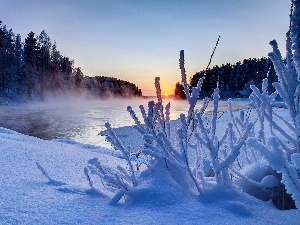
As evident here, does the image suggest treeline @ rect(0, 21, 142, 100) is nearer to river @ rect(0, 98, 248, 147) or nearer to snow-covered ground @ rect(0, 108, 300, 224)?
river @ rect(0, 98, 248, 147)

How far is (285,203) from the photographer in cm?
175

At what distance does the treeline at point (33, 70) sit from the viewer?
51.4 m

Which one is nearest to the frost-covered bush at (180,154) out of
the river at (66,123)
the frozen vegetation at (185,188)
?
the frozen vegetation at (185,188)

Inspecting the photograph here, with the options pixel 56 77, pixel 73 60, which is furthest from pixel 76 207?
pixel 73 60

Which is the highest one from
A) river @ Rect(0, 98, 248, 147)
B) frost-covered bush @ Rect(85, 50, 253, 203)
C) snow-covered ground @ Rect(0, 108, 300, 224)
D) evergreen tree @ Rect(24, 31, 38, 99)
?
evergreen tree @ Rect(24, 31, 38, 99)

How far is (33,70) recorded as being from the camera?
54969 millimetres

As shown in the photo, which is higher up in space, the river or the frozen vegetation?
the frozen vegetation

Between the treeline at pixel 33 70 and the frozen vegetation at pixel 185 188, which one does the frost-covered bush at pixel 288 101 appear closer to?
the frozen vegetation at pixel 185 188

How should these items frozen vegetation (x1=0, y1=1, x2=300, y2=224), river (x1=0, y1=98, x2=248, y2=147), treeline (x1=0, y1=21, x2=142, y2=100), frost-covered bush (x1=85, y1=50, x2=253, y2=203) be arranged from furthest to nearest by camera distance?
treeline (x1=0, y1=21, x2=142, y2=100) < river (x1=0, y1=98, x2=248, y2=147) < frost-covered bush (x1=85, y1=50, x2=253, y2=203) < frozen vegetation (x1=0, y1=1, x2=300, y2=224)

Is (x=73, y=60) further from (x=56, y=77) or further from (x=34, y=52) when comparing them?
(x=34, y=52)

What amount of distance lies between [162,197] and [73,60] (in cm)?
7223

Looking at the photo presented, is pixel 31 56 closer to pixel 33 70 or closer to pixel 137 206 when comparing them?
pixel 33 70

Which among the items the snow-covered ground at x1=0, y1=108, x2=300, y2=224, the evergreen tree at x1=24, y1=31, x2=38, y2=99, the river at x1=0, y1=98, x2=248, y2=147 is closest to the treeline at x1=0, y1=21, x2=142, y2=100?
the evergreen tree at x1=24, y1=31, x2=38, y2=99

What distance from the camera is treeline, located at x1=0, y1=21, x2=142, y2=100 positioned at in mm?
51438
